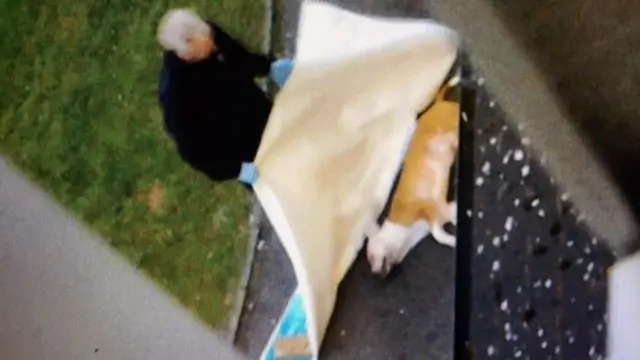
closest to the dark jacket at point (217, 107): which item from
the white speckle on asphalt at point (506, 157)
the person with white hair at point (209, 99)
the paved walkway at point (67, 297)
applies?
the person with white hair at point (209, 99)

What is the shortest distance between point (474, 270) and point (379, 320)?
109 millimetres

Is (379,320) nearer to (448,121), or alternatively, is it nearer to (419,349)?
(419,349)

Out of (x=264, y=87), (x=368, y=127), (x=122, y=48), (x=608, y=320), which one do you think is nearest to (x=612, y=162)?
(x=608, y=320)

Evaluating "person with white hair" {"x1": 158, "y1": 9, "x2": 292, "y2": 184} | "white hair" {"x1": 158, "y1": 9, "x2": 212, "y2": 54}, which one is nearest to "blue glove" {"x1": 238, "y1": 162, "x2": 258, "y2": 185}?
"person with white hair" {"x1": 158, "y1": 9, "x2": 292, "y2": 184}

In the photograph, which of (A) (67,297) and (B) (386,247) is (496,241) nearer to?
(B) (386,247)

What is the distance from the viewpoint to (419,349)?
0.82 meters

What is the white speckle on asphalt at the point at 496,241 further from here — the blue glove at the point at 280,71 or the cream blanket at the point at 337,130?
the blue glove at the point at 280,71

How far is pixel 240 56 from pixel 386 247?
22cm

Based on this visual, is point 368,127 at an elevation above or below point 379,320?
above

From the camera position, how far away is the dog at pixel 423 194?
2.73 ft

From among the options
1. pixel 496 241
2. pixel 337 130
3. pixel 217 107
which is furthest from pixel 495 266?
pixel 217 107

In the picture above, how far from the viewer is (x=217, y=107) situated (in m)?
0.80

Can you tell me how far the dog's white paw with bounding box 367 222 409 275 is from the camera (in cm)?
83

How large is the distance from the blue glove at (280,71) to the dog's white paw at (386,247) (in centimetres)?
17
